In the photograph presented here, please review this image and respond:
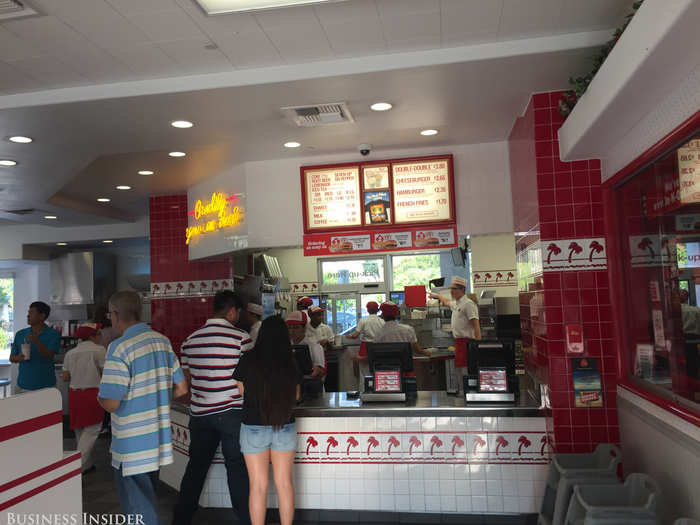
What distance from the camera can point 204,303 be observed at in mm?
7520

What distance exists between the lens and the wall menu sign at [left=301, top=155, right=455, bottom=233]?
17.1 feet

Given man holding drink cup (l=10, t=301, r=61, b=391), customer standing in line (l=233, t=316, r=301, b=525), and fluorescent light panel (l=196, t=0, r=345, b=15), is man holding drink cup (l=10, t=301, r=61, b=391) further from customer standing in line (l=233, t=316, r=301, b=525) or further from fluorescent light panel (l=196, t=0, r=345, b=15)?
fluorescent light panel (l=196, t=0, r=345, b=15)

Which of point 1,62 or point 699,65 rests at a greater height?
point 1,62

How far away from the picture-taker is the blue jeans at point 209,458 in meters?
3.95

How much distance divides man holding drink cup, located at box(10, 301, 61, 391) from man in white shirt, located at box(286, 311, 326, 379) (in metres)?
2.56

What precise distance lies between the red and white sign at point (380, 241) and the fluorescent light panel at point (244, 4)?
2.67 m

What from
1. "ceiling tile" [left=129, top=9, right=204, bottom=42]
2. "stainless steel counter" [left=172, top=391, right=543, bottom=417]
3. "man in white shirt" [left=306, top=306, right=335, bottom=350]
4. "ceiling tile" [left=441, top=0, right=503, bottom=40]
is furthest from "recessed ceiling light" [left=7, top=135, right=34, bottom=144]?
"man in white shirt" [left=306, top=306, right=335, bottom=350]

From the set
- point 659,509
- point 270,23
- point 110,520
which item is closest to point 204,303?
point 110,520

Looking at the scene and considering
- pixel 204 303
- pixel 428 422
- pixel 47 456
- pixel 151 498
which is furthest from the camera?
pixel 204 303

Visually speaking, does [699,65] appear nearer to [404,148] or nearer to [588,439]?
[588,439]

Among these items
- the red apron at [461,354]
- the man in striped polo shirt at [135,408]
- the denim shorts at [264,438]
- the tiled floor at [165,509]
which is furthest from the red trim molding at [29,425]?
the red apron at [461,354]

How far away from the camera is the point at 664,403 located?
2.99 metres

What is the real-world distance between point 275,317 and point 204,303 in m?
4.19

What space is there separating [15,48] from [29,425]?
2228 mm
